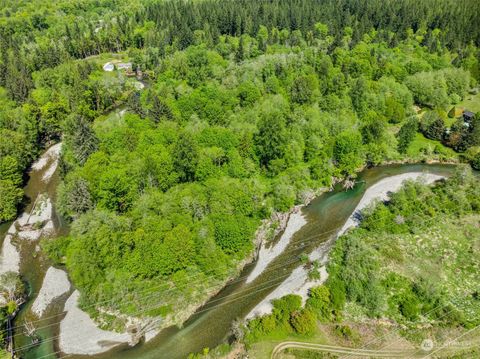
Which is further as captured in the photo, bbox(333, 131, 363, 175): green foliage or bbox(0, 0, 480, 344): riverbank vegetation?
bbox(333, 131, 363, 175): green foliage

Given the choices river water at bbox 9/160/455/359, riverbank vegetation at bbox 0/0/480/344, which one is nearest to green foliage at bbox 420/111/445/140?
riverbank vegetation at bbox 0/0/480/344

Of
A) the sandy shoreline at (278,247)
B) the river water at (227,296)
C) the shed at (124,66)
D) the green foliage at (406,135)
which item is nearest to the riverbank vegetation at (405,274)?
the river water at (227,296)

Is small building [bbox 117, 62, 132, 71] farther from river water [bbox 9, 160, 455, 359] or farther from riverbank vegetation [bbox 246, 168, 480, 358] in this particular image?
riverbank vegetation [bbox 246, 168, 480, 358]

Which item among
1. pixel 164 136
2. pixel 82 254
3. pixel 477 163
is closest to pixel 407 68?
pixel 477 163

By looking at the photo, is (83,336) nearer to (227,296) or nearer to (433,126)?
(227,296)

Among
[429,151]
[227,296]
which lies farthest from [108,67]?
[429,151]

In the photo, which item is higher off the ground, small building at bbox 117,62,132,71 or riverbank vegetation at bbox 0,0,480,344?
riverbank vegetation at bbox 0,0,480,344

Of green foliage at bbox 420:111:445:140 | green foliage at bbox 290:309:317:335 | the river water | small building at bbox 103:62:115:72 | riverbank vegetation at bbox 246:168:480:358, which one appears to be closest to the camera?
green foliage at bbox 290:309:317:335

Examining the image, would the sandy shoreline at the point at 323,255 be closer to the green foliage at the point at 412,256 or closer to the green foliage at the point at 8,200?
the green foliage at the point at 412,256
